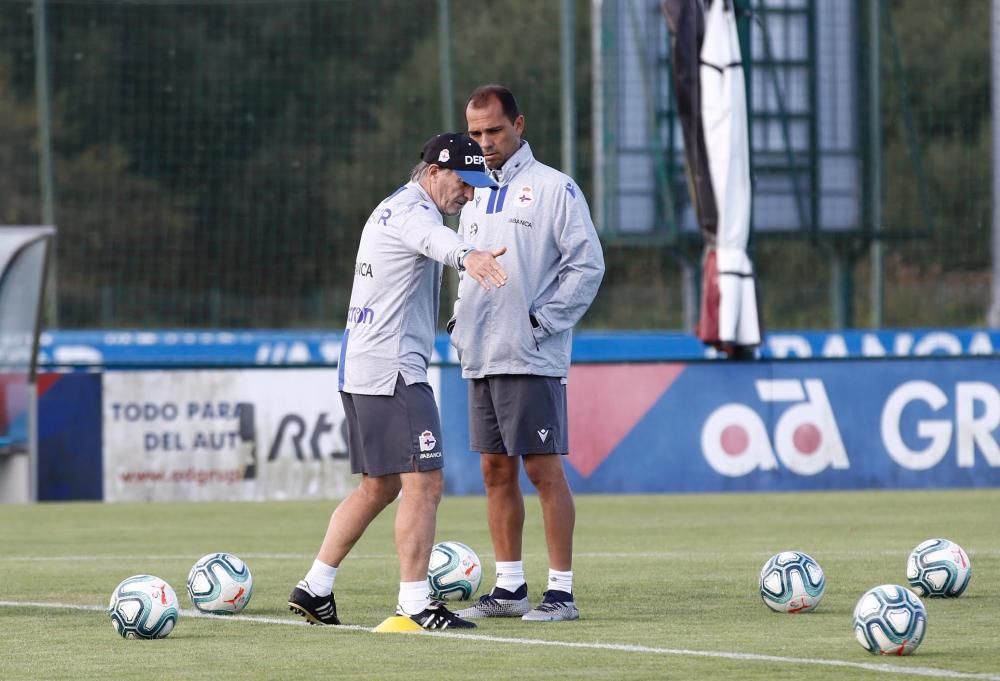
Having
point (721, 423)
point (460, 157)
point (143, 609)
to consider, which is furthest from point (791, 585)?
point (721, 423)

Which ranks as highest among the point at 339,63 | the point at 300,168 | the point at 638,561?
the point at 339,63

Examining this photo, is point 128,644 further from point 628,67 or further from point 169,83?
point 169,83

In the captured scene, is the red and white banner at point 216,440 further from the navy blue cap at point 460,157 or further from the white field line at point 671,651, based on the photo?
the navy blue cap at point 460,157

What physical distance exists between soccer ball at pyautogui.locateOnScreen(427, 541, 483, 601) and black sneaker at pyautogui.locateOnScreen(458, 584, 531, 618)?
0.56 m

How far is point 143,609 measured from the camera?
7914 mm

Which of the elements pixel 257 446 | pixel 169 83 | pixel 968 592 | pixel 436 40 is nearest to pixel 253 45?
pixel 169 83

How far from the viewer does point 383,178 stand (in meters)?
33.5

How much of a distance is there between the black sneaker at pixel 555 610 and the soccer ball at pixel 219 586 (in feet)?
4.27

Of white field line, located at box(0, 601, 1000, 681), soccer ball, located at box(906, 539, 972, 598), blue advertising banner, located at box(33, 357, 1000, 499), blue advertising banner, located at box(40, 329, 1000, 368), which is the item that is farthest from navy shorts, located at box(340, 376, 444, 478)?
blue advertising banner, located at box(40, 329, 1000, 368)

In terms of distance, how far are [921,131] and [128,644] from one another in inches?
920

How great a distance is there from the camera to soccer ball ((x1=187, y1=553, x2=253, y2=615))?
8.81 m

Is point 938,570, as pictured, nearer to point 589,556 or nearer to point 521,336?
point 521,336

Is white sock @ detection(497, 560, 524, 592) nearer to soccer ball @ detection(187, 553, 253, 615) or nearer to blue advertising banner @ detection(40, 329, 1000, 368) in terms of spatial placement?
soccer ball @ detection(187, 553, 253, 615)

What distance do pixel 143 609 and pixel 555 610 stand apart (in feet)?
5.83
